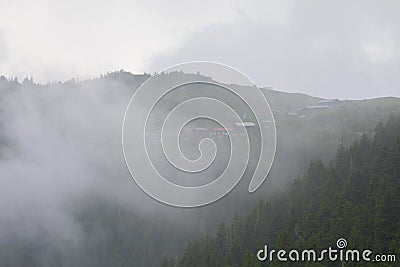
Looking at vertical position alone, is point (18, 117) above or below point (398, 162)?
above

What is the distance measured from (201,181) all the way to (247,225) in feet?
57.0

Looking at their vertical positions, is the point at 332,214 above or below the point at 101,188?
below

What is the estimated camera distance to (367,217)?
3356 centimetres

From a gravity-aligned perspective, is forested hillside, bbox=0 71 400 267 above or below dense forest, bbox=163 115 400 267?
above

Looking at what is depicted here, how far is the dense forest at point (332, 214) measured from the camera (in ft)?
106

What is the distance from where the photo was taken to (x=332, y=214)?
35656mm

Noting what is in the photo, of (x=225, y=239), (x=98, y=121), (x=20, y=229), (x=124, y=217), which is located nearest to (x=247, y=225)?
(x=225, y=239)

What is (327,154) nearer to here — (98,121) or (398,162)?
(398,162)

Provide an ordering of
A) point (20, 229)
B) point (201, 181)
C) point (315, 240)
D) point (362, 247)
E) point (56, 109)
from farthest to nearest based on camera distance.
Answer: point (56, 109)
point (20, 229)
point (201, 181)
point (315, 240)
point (362, 247)

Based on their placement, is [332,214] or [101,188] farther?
[101,188]

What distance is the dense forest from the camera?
106ft

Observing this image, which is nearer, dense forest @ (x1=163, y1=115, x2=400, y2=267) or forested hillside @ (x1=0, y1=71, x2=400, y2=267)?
dense forest @ (x1=163, y1=115, x2=400, y2=267)

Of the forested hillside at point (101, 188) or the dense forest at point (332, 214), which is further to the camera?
the forested hillside at point (101, 188)

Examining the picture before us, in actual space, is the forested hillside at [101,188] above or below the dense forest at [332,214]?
above
